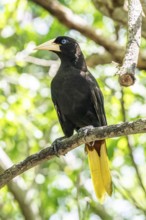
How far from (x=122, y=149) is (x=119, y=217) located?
717 millimetres

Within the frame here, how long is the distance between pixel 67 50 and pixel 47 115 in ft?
5.49

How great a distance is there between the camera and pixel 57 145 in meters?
4.19

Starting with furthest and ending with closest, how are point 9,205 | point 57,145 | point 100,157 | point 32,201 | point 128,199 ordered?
1. point 9,205
2. point 128,199
3. point 32,201
4. point 100,157
5. point 57,145

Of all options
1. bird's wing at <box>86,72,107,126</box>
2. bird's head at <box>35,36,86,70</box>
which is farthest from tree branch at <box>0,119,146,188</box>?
bird's head at <box>35,36,86,70</box>

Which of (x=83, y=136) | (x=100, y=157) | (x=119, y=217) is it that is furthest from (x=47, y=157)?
(x=119, y=217)

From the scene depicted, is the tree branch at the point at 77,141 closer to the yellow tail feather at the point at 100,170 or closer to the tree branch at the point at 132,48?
the tree branch at the point at 132,48

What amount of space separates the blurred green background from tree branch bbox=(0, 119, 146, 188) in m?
1.67

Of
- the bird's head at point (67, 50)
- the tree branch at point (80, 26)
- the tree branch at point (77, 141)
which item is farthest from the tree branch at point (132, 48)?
the tree branch at point (80, 26)

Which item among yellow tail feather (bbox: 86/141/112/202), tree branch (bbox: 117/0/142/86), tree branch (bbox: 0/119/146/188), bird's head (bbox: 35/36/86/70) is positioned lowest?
yellow tail feather (bbox: 86/141/112/202)

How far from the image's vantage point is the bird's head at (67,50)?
197 inches

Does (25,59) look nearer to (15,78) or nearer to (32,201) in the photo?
(15,78)

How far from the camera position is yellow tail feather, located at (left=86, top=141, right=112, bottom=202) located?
4.81 meters

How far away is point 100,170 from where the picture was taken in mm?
4840

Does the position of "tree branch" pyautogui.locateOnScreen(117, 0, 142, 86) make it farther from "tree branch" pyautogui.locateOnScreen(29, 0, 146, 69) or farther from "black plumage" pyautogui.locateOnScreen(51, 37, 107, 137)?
"tree branch" pyautogui.locateOnScreen(29, 0, 146, 69)
